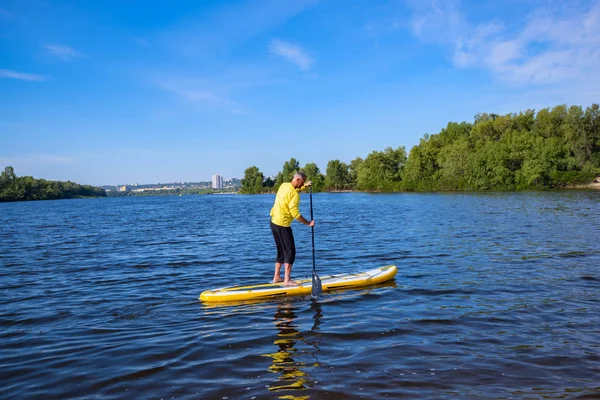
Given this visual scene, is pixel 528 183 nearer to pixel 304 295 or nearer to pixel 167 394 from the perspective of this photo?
pixel 304 295

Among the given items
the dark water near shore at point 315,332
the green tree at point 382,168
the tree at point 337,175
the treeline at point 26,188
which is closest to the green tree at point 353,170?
the tree at point 337,175

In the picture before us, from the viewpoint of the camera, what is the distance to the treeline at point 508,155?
265ft

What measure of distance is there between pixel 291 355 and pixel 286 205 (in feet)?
13.8

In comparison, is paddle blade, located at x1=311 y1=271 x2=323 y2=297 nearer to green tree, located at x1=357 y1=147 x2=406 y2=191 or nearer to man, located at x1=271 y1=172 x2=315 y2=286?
man, located at x1=271 y1=172 x2=315 y2=286

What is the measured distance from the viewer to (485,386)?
5188 millimetres

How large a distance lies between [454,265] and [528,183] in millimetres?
79106

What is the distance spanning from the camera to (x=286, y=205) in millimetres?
9945

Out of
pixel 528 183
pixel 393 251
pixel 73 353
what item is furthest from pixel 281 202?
pixel 528 183

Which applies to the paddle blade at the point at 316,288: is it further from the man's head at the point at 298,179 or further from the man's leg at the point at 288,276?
the man's head at the point at 298,179

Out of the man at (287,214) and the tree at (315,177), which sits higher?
the tree at (315,177)

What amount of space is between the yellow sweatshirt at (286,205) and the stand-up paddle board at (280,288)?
1.65 meters

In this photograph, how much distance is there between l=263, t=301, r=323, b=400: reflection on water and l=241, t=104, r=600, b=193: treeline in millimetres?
84836

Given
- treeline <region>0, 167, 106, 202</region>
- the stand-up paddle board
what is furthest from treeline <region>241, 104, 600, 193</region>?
treeline <region>0, 167, 106, 202</region>

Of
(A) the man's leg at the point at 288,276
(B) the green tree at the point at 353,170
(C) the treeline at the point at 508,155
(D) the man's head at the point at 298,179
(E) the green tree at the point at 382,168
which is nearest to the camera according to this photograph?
(D) the man's head at the point at 298,179
